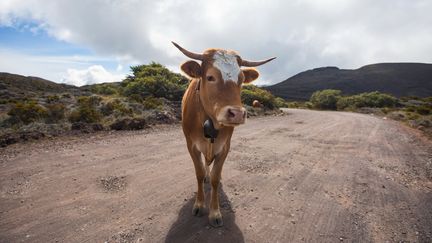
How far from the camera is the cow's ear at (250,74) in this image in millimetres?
4035

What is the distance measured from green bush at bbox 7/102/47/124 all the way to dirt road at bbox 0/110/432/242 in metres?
3.38

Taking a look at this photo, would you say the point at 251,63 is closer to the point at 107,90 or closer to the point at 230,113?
the point at 230,113

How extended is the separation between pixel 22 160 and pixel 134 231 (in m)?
4.15

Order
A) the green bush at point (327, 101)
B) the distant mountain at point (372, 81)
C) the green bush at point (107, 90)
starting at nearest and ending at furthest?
the green bush at point (107, 90) → the green bush at point (327, 101) → the distant mountain at point (372, 81)

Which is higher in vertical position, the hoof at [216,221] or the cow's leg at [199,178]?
the cow's leg at [199,178]

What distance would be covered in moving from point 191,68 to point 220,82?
1.78 ft

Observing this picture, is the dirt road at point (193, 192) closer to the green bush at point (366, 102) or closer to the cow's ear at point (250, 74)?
the cow's ear at point (250, 74)

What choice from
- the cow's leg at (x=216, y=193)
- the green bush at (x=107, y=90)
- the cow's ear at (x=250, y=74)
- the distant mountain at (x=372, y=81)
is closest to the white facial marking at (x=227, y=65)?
the cow's ear at (x=250, y=74)

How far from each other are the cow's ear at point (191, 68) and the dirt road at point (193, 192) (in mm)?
2045

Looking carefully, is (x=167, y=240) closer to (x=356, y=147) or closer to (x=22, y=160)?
(x=22, y=160)

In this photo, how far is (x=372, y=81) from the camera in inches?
4144

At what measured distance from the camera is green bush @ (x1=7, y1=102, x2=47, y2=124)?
10023mm

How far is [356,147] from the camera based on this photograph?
853 cm

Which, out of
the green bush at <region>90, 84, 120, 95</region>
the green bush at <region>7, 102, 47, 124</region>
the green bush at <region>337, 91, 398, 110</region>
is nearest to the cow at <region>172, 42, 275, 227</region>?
the green bush at <region>7, 102, 47, 124</region>
